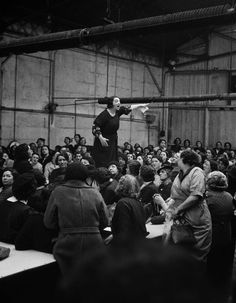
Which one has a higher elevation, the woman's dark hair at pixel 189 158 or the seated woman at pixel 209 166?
the woman's dark hair at pixel 189 158

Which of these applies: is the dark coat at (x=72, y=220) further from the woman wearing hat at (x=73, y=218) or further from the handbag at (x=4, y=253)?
the handbag at (x=4, y=253)

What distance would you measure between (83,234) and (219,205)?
6.47 ft

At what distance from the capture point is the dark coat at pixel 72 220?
3662 millimetres

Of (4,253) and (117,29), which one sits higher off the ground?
(117,29)

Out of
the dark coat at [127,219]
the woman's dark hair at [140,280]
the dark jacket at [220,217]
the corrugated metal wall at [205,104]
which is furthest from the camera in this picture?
the corrugated metal wall at [205,104]

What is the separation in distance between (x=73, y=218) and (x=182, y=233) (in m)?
1.32

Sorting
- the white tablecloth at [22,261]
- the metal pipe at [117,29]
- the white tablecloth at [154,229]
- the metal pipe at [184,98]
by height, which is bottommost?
the white tablecloth at [22,261]

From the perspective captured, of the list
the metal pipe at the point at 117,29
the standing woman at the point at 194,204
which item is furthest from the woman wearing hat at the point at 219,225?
the metal pipe at the point at 117,29

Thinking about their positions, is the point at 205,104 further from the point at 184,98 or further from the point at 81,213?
the point at 81,213

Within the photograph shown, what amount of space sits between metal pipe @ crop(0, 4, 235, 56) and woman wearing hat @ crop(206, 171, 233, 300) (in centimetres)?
252

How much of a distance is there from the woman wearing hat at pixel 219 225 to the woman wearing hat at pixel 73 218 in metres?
1.78

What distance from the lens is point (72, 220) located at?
144 inches

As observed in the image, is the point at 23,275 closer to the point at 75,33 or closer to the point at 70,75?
the point at 75,33

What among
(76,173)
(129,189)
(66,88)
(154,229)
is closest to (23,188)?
(76,173)
